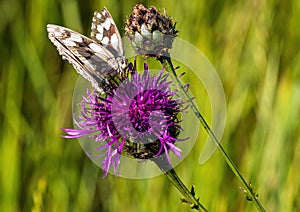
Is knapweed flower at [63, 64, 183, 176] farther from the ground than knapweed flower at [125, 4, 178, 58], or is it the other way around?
knapweed flower at [125, 4, 178, 58]

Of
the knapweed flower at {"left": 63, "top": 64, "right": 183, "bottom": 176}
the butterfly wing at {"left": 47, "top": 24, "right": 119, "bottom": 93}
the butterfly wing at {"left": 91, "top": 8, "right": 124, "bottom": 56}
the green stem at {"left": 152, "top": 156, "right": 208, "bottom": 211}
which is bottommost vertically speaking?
the green stem at {"left": 152, "top": 156, "right": 208, "bottom": 211}

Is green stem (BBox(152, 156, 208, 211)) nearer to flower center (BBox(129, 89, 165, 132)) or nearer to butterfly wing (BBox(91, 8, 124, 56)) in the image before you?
flower center (BBox(129, 89, 165, 132))

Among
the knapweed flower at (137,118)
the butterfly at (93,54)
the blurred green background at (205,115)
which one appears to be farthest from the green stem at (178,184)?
the blurred green background at (205,115)

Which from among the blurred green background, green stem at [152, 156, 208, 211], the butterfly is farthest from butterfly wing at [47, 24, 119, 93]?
the blurred green background

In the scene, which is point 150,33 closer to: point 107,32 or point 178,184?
point 107,32

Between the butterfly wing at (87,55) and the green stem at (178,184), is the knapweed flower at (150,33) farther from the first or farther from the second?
the green stem at (178,184)

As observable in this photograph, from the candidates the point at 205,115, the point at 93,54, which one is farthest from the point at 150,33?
the point at 205,115

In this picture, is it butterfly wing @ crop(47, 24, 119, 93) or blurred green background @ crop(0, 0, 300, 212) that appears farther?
blurred green background @ crop(0, 0, 300, 212)

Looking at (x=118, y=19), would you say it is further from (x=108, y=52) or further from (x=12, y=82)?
(x=108, y=52)
